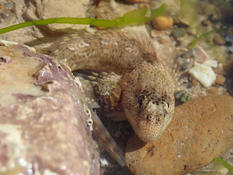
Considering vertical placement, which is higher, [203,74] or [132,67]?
[132,67]

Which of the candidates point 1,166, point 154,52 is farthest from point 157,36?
point 1,166

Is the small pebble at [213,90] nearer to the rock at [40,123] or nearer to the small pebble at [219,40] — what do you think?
the small pebble at [219,40]

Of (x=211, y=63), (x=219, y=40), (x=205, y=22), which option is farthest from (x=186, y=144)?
(x=205, y=22)

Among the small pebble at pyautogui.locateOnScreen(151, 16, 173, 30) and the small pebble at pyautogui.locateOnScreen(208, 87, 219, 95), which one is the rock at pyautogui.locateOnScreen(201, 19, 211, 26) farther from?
the small pebble at pyautogui.locateOnScreen(208, 87, 219, 95)

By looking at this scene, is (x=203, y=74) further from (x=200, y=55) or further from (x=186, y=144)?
(x=186, y=144)

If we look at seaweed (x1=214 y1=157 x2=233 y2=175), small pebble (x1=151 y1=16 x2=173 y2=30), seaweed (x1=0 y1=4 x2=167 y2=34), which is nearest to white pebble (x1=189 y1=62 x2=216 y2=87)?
small pebble (x1=151 y1=16 x2=173 y2=30)

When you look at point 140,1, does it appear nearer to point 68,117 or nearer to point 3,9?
point 3,9

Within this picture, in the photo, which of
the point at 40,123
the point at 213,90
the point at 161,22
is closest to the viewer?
→ the point at 40,123

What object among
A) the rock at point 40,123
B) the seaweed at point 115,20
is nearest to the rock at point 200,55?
the seaweed at point 115,20
